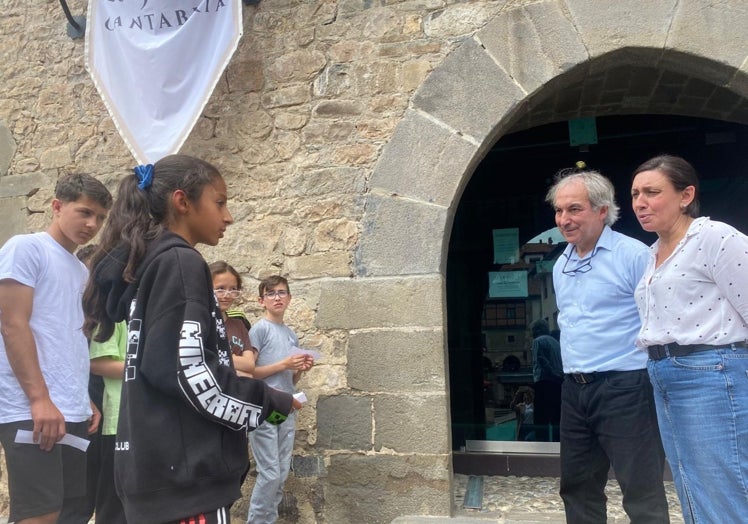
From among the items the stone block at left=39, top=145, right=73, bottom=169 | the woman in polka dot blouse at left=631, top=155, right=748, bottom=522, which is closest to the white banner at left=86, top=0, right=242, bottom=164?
the stone block at left=39, top=145, right=73, bottom=169

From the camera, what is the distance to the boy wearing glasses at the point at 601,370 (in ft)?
7.97

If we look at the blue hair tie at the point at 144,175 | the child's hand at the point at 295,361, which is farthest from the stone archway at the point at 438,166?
the blue hair tie at the point at 144,175

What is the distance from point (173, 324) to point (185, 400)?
183 millimetres

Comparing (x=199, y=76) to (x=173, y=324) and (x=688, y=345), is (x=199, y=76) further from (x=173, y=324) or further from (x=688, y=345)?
(x=688, y=345)

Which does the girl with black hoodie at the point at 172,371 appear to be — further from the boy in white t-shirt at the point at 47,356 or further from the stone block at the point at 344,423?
the stone block at the point at 344,423

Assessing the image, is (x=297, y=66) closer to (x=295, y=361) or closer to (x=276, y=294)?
(x=276, y=294)

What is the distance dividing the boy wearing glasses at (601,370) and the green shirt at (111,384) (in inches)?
73.9

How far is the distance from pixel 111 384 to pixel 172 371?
4.94 feet

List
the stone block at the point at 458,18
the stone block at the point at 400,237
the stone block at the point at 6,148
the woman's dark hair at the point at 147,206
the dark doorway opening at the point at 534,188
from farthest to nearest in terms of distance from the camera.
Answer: the dark doorway opening at the point at 534,188
the stone block at the point at 6,148
the stone block at the point at 458,18
the stone block at the point at 400,237
the woman's dark hair at the point at 147,206

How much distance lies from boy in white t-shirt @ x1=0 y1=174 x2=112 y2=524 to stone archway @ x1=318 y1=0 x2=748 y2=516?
4.86 ft

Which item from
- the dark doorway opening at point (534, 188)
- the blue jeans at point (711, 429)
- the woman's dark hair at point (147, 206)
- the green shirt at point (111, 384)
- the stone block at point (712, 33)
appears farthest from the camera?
the dark doorway opening at point (534, 188)

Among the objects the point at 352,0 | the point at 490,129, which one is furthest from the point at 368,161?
the point at 352,0

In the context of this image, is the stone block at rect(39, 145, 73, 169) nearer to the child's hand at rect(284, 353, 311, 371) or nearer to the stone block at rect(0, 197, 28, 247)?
the stone block at rect(0, 197, 28, 247)

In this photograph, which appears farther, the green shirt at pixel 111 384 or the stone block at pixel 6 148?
the stone block at pixel 6 148
